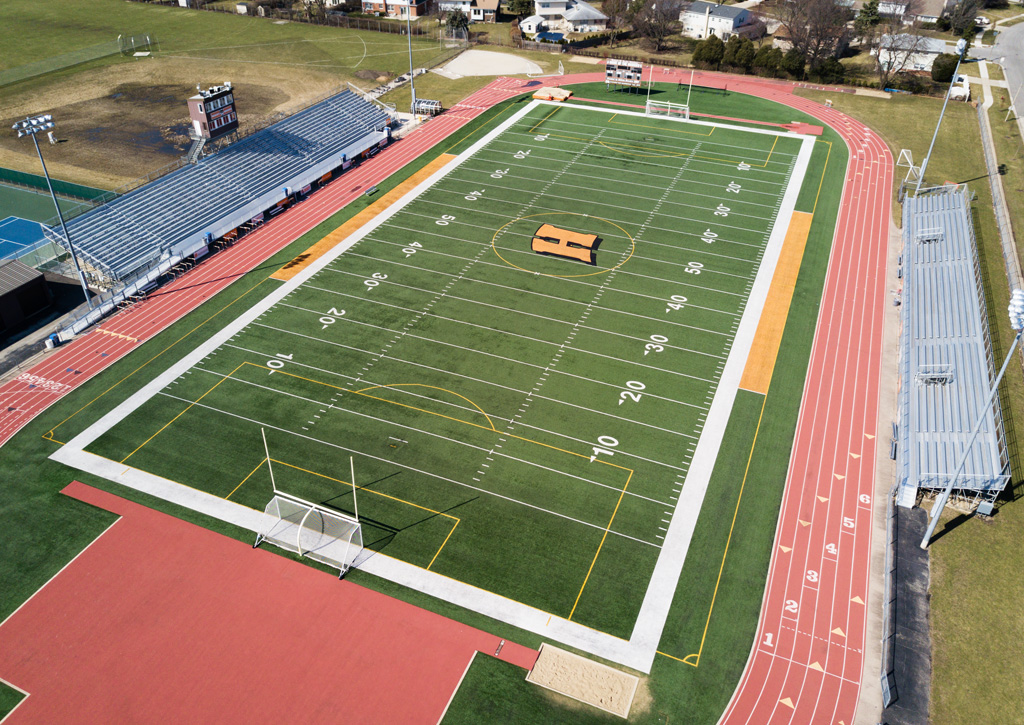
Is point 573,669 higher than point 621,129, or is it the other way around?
point 621,129

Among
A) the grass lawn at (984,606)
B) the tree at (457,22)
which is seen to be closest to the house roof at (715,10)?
the tree at (457,22)

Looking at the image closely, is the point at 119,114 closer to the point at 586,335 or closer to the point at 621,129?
the point at 621,129

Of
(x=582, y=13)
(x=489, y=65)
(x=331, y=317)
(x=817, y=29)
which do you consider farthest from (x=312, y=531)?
(x=582, y=13)

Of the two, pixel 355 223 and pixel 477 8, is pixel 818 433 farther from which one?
pixel 477 8

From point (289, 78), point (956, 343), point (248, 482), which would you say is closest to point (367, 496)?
point (248, 482)

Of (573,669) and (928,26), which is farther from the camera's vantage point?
(928,26)

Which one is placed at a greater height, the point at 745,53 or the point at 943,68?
the point at 745,53
